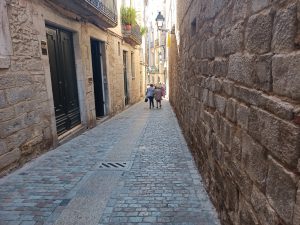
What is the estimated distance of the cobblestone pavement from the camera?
2.63 metres

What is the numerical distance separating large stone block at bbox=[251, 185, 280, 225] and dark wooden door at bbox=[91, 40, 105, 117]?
7.96m

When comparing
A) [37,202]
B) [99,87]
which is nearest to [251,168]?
[37,202]

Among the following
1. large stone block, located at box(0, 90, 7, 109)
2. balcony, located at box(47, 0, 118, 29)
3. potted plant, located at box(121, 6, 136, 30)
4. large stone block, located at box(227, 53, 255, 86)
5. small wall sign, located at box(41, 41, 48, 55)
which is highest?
potted plant, located at box(121, 6, 136, 30)

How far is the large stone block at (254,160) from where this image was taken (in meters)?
1.52

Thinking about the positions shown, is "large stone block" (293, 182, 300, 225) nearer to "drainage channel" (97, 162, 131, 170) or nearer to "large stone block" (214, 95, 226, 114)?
"large stone block" (214, 95, 226, 114)

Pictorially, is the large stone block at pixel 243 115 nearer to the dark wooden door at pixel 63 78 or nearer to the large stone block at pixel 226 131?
the large stone block at pixel 226 131

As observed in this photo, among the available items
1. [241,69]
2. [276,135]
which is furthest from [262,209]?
[241,69]

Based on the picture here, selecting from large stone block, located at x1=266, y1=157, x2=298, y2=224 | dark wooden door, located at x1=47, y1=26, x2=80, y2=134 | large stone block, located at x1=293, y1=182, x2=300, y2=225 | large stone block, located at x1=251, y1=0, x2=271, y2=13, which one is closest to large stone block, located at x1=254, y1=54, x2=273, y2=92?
large stone block, located at x1=251, y1=0, x2=271, y2=13

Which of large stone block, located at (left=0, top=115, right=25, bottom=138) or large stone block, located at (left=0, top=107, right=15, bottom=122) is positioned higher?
large stone block, located at (left=0, top=107, right=15, bottom=122)

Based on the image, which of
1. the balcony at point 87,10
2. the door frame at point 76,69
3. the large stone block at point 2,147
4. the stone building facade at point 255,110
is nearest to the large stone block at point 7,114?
the large stone block at point 2,147

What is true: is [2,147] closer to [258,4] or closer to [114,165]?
[114,165]

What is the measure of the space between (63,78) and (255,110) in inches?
206

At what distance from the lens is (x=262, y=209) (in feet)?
5.04

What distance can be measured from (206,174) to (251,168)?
1560mm
